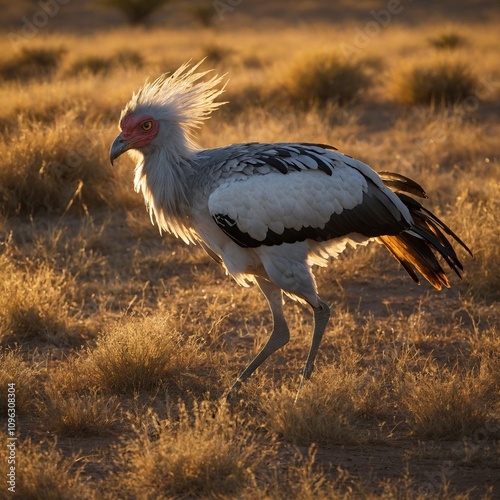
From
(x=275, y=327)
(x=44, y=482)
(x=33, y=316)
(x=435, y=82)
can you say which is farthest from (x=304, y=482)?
(x=435, y=82)

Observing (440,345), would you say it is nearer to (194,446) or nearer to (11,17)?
(194,446)

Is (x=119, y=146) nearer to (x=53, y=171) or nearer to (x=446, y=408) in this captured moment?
(x=446, y=408)

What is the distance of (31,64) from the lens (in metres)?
17.1

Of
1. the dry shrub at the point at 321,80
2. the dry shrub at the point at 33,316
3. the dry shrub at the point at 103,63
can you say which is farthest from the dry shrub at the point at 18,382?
the dry shrub at the point at 103,63

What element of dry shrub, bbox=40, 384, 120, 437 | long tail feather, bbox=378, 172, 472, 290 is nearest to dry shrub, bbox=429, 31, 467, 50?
long tail feather, bbox=378, 172, 472, 290

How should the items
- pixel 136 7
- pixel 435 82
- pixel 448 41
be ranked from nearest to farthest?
pixel 435 82 → pixel 448 41 → pixel 136 7

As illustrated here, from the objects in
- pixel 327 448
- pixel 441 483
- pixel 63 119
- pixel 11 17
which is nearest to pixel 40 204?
pixel 63 119

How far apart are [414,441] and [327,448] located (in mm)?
527

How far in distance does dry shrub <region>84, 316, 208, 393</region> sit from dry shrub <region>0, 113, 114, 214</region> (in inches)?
121

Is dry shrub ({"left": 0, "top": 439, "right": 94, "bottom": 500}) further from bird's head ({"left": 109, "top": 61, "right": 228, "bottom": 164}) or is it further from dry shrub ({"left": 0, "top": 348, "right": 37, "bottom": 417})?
bird's head ({"left": 109, "top": 61, "right": 228, "bottom": 164})

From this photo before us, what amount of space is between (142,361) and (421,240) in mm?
2029

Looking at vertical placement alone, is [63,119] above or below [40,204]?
above

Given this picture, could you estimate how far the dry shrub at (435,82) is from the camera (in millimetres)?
13242

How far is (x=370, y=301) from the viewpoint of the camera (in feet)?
22.6
